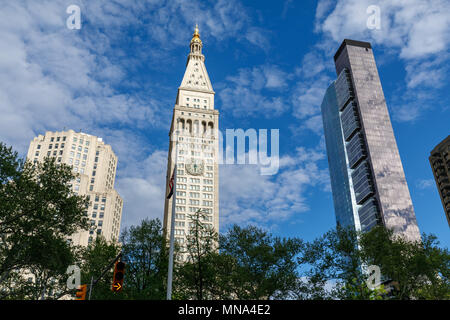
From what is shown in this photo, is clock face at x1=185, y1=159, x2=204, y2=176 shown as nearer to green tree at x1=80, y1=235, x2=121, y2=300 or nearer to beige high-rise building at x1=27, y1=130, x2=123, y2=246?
beige high-rise building at x1=27, y1=130, x2=123, y2=246

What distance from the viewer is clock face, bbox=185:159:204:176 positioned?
13562cm

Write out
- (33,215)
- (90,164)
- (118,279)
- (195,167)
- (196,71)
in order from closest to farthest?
1. (118,279)
2. (33,215)
3. (195,167)
4. (90,164)
5. (196,71)

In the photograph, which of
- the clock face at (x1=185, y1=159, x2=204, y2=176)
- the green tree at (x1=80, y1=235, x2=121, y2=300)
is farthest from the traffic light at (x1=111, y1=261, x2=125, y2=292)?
the clock face at (x1=185, y1=159, x2=204, y2=176)

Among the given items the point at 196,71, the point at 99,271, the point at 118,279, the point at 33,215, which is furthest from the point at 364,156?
the point at 118,279

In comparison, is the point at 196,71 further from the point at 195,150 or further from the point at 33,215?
the point at 33,215

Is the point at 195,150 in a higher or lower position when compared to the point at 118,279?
higher

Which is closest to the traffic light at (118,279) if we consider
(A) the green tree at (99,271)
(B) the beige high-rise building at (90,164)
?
(A) the green tree at (99,271)

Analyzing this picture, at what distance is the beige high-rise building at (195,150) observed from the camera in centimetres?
12962

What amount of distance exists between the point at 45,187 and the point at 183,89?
413 feet

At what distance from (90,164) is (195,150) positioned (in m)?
56.6

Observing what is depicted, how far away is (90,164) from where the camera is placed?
166 m

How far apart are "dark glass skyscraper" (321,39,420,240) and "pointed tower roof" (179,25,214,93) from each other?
7582 centimetres
